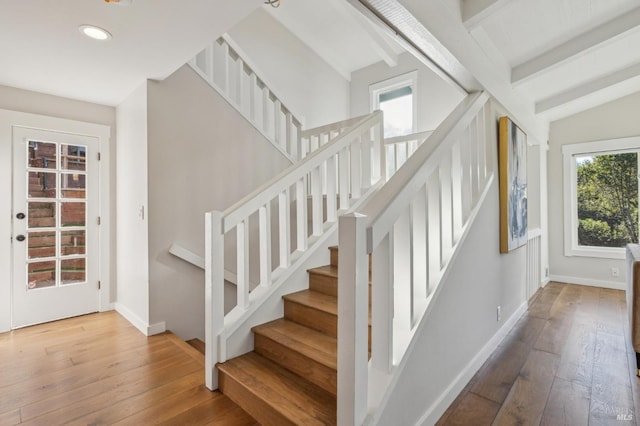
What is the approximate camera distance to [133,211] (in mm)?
2965

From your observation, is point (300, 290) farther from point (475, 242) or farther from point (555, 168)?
point (555, 168)

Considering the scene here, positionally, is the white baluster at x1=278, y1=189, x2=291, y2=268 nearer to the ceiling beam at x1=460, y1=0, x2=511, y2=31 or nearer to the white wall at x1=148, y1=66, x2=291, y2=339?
the white wall at x1=148, y1=66, x2=291, y2=339

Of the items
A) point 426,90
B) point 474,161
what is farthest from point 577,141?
point 474,161

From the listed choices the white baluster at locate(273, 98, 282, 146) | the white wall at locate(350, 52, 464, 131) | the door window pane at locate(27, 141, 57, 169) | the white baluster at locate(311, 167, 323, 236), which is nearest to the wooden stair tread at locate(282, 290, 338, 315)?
the white baluster at locate(311, 167, 323, 236)

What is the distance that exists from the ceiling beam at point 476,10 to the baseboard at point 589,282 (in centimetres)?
447

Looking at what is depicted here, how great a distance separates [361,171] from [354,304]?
1904 millimetres

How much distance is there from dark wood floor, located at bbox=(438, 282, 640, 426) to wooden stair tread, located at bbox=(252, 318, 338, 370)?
0.71m

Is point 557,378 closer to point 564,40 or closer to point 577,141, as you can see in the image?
point 564,40

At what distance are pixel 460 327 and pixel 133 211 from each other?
2888 mm

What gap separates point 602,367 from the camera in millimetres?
2246

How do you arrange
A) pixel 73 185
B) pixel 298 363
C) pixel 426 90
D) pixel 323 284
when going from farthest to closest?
pixel 426 90, pixel 73 185, pixel 323 284, pixel 298 363

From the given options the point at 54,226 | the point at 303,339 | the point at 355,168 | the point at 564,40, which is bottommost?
the point at 303,339

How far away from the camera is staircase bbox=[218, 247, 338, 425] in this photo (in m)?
1.52

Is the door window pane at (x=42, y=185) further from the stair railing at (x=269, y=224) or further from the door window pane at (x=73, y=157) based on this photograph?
the stair railing at (x=269, y=224)
